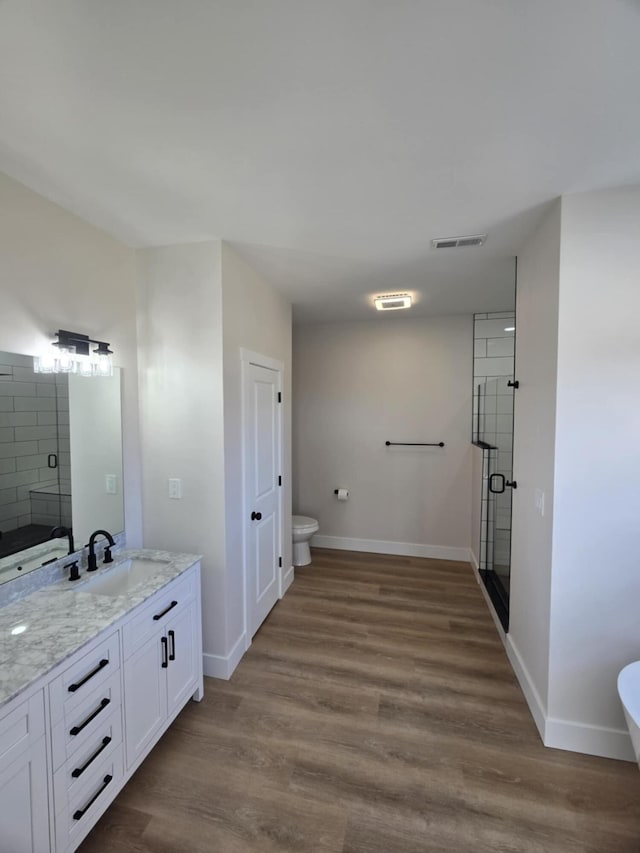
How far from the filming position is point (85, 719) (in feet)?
4.06

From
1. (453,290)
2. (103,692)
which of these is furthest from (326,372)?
(103,692)

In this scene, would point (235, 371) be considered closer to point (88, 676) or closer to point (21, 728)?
point (88, 676)

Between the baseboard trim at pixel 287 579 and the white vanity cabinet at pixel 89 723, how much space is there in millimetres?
1267

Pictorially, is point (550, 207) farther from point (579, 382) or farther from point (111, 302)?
point (111, 302)

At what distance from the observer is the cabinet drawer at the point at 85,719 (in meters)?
1.14

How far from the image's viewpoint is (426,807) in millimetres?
1430

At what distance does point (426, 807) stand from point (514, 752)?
54 centimetres

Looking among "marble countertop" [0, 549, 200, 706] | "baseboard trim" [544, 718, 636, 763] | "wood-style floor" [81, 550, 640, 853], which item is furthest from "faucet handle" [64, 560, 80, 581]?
"baseboard trim" [544, 718, 636, 763]

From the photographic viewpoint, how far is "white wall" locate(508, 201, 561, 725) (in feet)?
5.62

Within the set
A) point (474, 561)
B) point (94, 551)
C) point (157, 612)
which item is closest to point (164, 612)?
point (157, 612)

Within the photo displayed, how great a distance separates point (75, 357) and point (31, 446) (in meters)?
0.46

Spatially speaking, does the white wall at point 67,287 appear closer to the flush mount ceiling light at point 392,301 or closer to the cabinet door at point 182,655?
the cabinet door at point 182,655

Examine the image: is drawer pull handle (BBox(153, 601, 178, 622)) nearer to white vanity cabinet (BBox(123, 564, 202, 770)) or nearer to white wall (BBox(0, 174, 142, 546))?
white vanity cabinet (BBox(123, 564, 202, 770))

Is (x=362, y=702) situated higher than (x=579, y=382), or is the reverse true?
(x=579, y=382)
